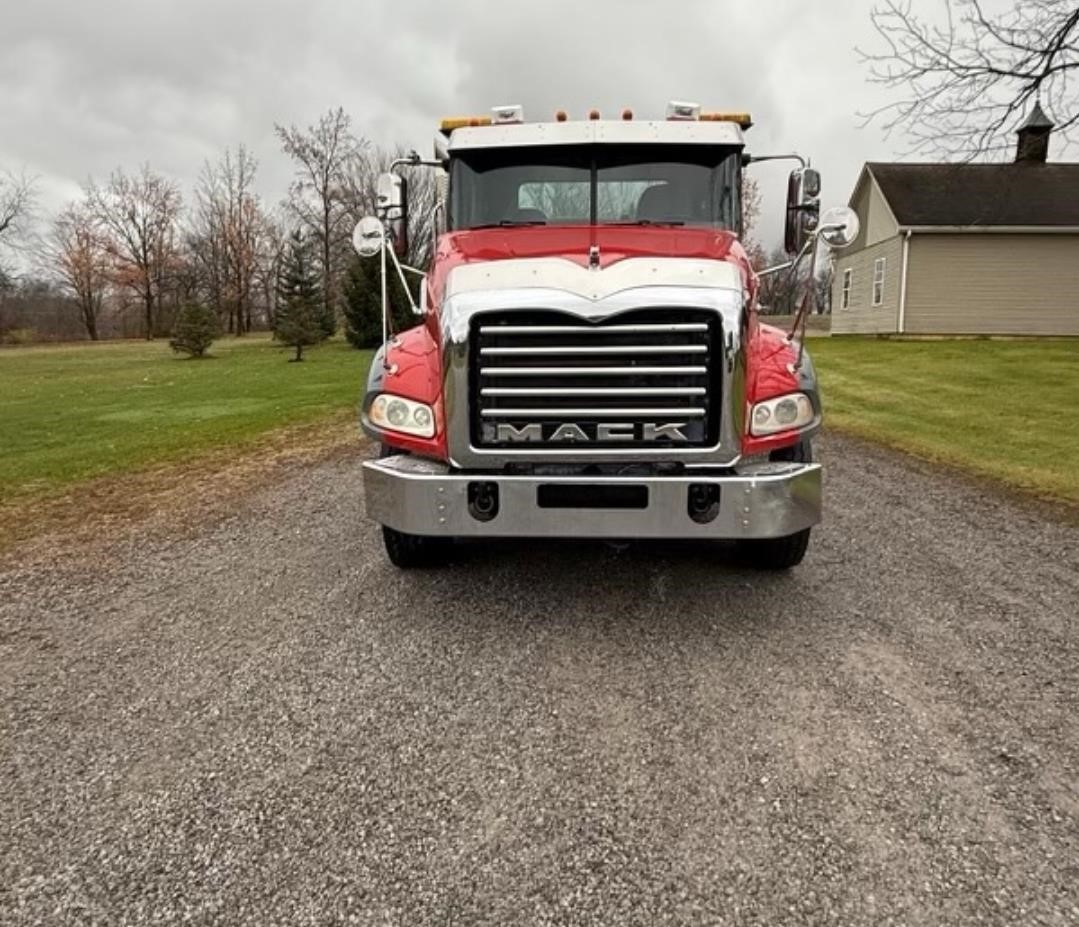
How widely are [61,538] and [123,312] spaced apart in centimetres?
6040

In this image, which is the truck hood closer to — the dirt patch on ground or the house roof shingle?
the dirt patch on ground

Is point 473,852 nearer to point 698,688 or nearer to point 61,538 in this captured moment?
point 698,688

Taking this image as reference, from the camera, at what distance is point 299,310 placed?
83.0 feet

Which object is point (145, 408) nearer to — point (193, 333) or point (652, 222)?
point (652, 222)

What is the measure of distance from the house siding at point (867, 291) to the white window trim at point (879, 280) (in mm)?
121

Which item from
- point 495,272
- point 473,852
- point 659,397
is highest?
point 495,272

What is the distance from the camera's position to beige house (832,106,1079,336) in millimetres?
23641

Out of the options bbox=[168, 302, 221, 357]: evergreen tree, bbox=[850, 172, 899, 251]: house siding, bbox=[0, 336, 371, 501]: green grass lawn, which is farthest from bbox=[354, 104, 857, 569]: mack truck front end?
bbox=[168, 302, 221, 357]: evergreen tree

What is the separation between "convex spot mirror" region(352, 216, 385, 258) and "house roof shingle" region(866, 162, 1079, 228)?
23.9m

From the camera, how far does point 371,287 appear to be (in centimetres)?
2753

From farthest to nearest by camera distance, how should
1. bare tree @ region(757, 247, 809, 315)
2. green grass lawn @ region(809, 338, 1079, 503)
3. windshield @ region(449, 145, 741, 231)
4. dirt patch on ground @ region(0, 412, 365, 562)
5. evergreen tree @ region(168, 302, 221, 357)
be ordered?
evergreen tree @ region(168, 302, 221, 357)
green grass lawn @ region(809, 338, 1079, 503)
dirt patch on ground @ region(0, 412, 365, 562)
windshield @ region(449, 145, 741, 231)
bare tree @ region(757, 247, 809, 315)

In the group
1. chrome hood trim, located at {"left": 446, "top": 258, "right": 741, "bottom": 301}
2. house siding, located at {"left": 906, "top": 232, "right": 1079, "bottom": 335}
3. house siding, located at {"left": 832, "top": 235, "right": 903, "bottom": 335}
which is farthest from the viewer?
house siding, located at {"left": 832, "top": 235, "right": 903, "bottom": 335}

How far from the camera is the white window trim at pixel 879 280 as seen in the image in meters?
25.9

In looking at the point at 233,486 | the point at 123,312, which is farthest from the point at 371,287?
the point at 123,312
